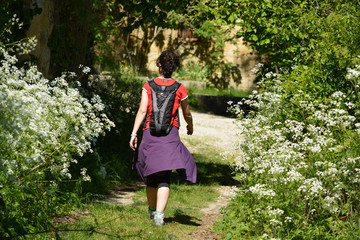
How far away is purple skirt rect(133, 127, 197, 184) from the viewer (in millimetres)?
5094

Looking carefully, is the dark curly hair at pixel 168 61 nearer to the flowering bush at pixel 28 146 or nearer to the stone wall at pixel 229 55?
the flowering bush at pixel 28 146

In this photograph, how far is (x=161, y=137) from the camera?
5.13m

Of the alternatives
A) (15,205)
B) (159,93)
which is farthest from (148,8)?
(15,205)

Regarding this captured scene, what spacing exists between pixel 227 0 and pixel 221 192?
302 cm

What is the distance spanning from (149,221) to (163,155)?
75 cm

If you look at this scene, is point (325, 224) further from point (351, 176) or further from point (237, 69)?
point (237, 69)

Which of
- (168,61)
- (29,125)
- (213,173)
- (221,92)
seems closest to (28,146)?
(29,125)

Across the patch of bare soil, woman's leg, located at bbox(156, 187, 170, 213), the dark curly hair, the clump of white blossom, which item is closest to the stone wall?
the patch of bare soil

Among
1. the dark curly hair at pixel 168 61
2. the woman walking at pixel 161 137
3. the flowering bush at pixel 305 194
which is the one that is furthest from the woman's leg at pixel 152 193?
the dark curly hair at pixel 168 61

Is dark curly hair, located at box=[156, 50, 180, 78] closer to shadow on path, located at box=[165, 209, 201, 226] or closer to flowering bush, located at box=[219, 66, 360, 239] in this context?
flowering bush, located at box=[219, 66, 360, 239]

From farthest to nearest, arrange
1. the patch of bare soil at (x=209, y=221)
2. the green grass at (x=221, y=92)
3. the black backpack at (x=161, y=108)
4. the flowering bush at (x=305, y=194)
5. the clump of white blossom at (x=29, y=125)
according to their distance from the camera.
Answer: the green grass at (x=221, y=92), the patch of bare soil at (x=209, y=221), the black backpack at (x=161, y=108), the flowering bush at (x=305, y=194), the clump of white blossom at (x=29, y=125)

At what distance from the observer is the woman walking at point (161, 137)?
509cm

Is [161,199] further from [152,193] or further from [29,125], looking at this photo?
[29,125]

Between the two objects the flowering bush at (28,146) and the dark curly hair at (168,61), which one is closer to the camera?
the flowering bush at (28,146)
